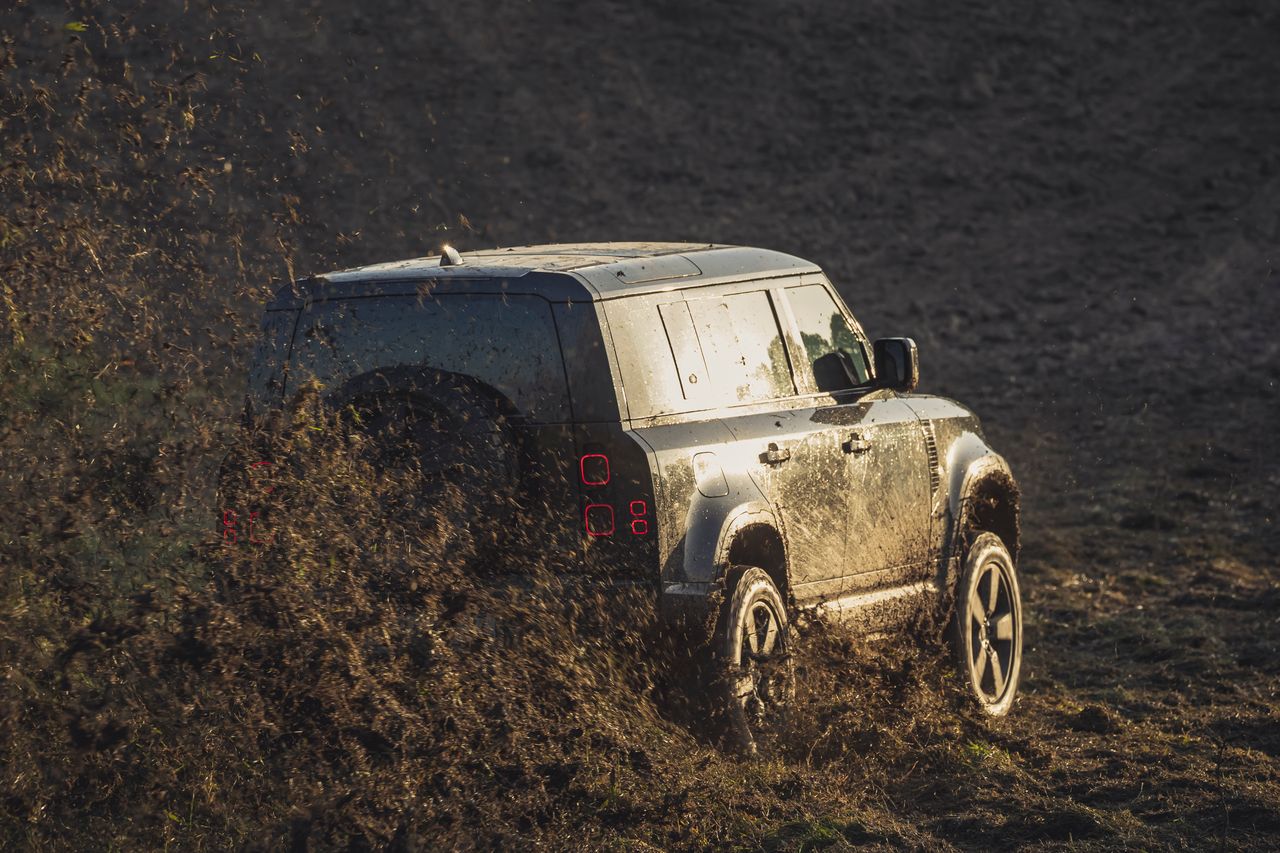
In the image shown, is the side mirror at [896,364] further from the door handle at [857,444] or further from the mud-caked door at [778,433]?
the mud-caked door at [778,433]

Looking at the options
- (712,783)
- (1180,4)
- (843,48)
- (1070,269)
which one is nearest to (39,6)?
(843,48)

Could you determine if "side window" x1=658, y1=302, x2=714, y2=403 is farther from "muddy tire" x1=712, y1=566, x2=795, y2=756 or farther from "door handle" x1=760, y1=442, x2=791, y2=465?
"muddy tire" x1=712, y1=566, x2=795, y2=756

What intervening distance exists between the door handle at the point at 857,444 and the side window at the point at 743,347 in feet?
1.13

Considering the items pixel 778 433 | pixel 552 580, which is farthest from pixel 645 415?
pixel 778 433

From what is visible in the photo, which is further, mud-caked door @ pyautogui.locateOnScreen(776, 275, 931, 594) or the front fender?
the front fender

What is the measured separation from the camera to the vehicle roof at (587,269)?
6215 millimetres

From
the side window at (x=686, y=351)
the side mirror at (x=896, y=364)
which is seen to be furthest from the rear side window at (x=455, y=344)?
the side mirror at (x=896, y=364)

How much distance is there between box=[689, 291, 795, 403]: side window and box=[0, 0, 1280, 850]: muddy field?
1096 millimetres

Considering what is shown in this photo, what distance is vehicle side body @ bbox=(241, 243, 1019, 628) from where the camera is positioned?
606 centimetres

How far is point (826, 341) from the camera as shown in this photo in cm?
801

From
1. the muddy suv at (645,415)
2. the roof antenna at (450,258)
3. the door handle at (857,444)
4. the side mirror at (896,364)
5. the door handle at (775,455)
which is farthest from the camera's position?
the side mirror at (896,364)

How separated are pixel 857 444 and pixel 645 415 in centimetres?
164

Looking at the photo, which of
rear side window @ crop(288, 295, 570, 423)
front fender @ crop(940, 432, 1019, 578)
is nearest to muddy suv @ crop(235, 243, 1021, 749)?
rear side window @ crop(288, 295, 570, 423)

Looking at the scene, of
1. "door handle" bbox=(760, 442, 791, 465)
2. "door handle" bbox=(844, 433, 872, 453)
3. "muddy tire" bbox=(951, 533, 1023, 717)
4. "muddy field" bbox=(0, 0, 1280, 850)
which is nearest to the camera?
"muddy field" bbox=(0, 0, 1280, 850)
